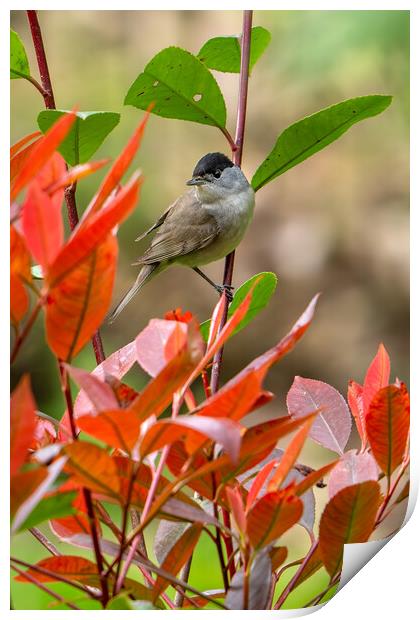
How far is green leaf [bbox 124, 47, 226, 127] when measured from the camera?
1.31ft

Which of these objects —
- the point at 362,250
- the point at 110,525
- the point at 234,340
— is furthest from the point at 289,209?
the point at 110,525

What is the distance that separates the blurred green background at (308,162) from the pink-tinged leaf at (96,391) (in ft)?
0.56

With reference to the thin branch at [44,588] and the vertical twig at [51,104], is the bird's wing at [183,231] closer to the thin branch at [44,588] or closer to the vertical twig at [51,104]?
the vertical twig at [51,104]

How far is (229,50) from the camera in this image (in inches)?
Result: 17.7

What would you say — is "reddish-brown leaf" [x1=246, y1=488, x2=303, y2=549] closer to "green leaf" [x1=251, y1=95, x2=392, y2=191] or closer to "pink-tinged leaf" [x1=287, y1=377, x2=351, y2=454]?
"pink-tinged leaf" [x1=287, y1=377, x2=351, y2=454]

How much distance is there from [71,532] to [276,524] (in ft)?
0.27

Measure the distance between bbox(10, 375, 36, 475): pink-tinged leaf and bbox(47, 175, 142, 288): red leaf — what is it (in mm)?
35

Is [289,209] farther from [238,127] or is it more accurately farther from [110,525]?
[110,525]

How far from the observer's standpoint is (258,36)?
1.47ft

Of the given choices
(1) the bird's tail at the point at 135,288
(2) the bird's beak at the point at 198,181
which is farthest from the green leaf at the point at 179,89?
(2) the bird's beak at the point at 198,181

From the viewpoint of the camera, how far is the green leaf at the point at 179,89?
0.40m

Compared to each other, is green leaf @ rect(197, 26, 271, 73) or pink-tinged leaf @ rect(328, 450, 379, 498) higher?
green leaf @ rect(197, 26, 271, 73)

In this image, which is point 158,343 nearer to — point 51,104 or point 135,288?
point 51,104

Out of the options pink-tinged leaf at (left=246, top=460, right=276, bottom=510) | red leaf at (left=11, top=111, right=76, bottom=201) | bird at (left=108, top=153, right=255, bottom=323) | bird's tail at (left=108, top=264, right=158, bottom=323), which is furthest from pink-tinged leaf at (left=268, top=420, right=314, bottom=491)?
bird at (left=108, top=153, right=255, bottom=323)
